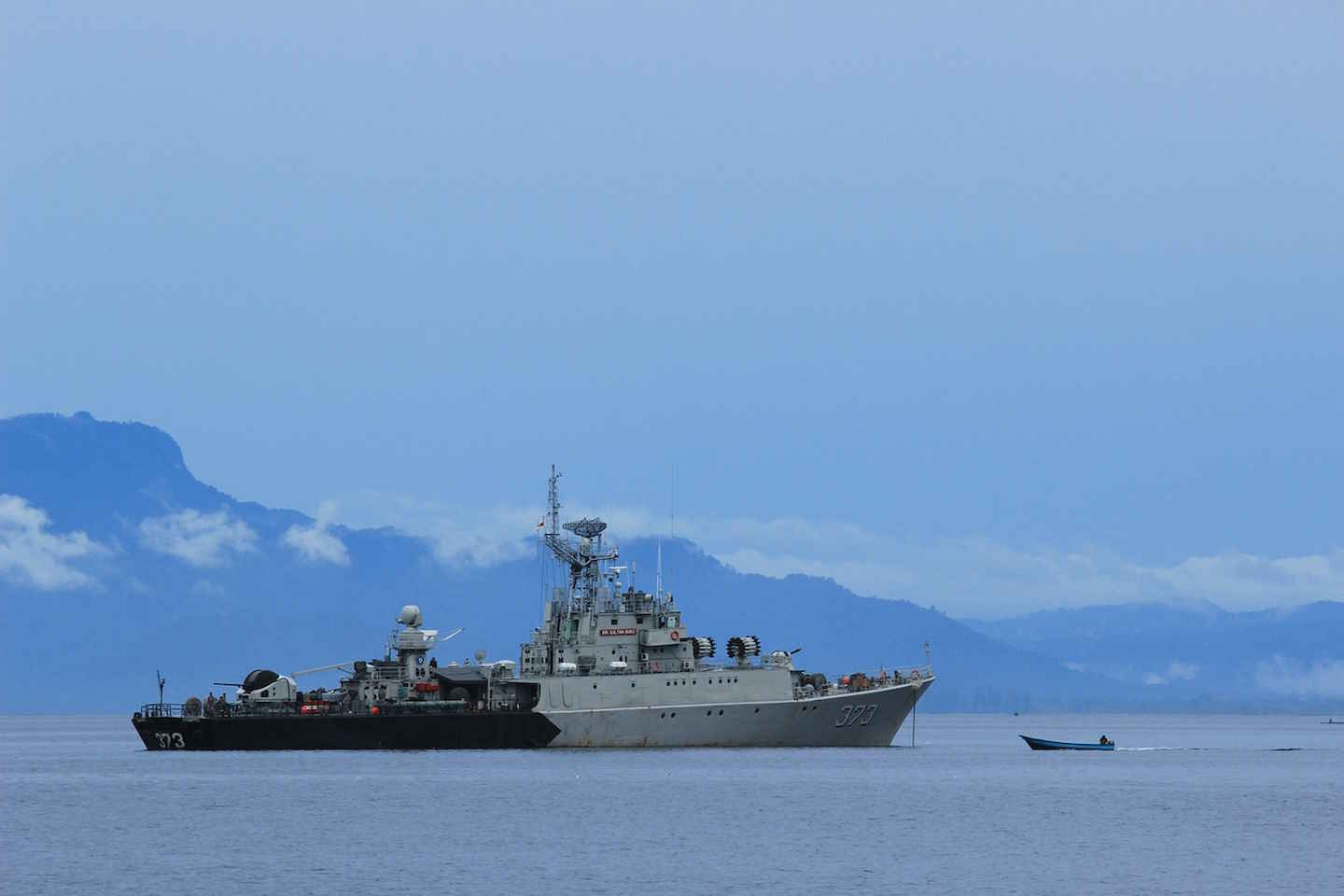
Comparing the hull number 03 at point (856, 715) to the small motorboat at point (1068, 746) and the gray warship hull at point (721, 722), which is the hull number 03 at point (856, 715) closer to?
the gray warship hull at point (721, 722)

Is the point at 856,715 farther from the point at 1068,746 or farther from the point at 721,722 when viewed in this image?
the point at 1068,746

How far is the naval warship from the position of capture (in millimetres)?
94938

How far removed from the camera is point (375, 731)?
102812 mm

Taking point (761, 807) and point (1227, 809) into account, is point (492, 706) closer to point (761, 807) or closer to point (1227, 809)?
point (761, 807)

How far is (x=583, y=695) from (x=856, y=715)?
1406 cm

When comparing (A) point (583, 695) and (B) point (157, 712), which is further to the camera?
(B) point (157, 712)

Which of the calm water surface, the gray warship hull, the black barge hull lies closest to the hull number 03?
the gray warship hull

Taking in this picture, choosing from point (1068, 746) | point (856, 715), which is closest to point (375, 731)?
point (856, 715)

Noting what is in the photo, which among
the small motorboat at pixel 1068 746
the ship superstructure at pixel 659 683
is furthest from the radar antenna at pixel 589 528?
the small motorboat at pixel 1068 746

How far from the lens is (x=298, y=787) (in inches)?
3393

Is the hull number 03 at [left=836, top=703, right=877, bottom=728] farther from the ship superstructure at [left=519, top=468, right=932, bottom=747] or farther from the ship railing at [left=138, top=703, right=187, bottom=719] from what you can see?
the ship railing at [left=138, top=703, right=187, bottom=719]

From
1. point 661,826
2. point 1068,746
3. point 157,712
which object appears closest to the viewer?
point 661,826

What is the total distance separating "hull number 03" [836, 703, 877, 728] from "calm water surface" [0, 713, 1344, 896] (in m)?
2.33

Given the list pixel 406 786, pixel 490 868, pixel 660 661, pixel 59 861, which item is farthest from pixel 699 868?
pixel 660 661
